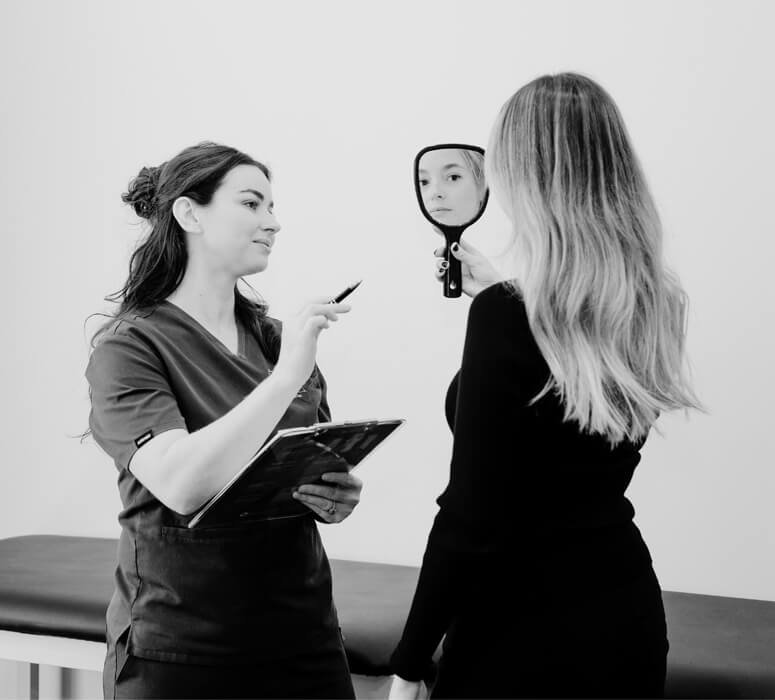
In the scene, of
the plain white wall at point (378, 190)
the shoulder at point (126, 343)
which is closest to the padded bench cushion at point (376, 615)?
the plain white wall at point (378, 190)

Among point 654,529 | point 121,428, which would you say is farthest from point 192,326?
point 654,529

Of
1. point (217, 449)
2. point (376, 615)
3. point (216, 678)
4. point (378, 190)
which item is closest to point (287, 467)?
point (217, 449)

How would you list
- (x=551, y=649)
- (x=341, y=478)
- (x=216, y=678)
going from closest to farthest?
(x=551, y=649) < (x=216, y=678) < (x=341, y=478)

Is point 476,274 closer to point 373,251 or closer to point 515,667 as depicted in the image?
point 515,667

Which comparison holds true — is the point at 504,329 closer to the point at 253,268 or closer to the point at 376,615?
the point at 253,268

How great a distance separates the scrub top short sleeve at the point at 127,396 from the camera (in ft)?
4.55

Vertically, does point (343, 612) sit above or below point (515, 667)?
below

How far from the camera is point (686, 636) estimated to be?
2.06 metres

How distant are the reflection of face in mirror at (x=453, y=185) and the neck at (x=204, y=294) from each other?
383 mm

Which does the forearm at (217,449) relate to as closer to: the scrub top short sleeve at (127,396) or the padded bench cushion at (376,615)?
the scrub top short sleeve at (127,396)

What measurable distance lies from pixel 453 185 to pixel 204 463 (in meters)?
0.66

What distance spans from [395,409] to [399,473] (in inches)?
7.8

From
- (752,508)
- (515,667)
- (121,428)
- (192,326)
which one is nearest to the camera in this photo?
(515,667)

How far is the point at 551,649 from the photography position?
3.73 feet
